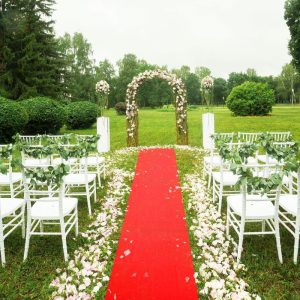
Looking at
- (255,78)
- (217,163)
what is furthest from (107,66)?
(217,163)

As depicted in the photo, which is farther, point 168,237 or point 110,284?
point 168,237

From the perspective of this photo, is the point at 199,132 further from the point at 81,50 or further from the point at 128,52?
the point at 128,52

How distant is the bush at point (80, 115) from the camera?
19.4 m

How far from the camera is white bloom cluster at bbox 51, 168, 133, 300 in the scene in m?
3.51

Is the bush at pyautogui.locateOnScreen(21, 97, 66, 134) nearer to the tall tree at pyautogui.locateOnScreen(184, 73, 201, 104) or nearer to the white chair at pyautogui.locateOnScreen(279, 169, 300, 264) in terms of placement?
the white chair at pyautogui.locateOnScreen(279, 169, 300, 264)

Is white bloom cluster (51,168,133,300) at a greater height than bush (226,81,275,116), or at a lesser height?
lesser

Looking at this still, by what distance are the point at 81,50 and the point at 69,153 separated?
1729 inches

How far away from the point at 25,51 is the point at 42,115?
1216 cm

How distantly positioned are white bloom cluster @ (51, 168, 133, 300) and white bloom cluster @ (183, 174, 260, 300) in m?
1.21

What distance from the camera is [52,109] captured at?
16.1 meters

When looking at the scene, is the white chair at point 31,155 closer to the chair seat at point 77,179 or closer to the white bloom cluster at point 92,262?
the chair seat at point 77,179

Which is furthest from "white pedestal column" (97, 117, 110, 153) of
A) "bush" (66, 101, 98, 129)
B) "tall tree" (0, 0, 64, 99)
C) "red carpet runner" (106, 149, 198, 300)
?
"tall tree" (0, 0, 64, 99)

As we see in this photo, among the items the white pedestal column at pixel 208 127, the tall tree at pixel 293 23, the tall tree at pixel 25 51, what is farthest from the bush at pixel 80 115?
the tall tree at pixel 293 23

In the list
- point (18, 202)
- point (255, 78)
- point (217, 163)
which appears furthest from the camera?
point (255, 78)
